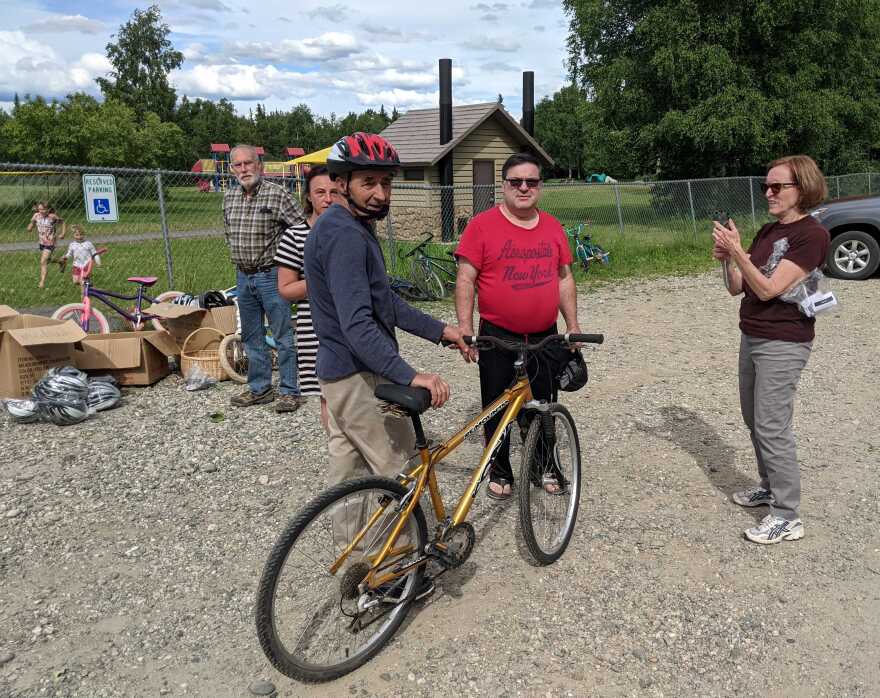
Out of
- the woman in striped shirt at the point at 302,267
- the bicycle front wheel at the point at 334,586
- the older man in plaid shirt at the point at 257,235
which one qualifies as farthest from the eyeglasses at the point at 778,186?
the older man in plaid shirt at the point at 257,235

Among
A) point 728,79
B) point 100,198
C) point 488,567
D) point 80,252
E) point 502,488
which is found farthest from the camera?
point 728,79

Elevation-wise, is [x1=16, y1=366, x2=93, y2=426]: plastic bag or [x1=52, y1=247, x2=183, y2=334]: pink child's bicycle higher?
[x1=52, y1=247, x2=183, y2=334]: pink child's bicycle

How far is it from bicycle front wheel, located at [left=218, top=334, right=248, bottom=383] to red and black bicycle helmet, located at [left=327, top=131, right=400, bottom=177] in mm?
4413

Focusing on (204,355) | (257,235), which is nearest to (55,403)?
(204,355)

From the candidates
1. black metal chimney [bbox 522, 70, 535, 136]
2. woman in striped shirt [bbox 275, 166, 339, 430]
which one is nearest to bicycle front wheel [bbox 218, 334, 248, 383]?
woman in striped shirt [bbox 275, 166, 339, 430]

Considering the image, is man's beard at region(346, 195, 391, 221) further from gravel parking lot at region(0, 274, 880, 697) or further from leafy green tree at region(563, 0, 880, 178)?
leafy green tree at region(563, 0, 880, 178)

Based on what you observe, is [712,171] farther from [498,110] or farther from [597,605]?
[597,605]

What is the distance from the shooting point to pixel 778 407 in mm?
3693

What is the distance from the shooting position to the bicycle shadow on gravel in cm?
465

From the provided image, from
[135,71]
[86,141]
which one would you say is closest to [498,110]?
[86,141]

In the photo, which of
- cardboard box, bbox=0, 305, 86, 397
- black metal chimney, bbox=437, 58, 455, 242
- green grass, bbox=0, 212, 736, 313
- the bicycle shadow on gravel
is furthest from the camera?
black metal chimney, bbox=437, 58, 455, 242

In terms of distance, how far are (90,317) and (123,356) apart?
1444 millimetres

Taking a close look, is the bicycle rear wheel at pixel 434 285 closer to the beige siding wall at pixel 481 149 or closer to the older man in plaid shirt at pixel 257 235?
the older man in plaid shirt at pixel 257 235

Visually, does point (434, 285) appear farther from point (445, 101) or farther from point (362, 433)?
point (445, 101)
